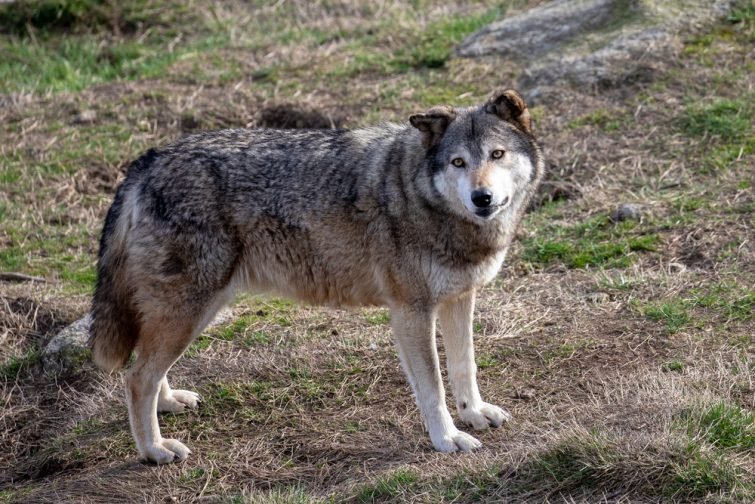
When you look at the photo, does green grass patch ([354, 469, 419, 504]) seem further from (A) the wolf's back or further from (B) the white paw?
(A) the wolf's back

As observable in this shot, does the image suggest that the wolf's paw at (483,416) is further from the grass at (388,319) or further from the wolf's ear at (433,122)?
the wolf's ear at (433,122)

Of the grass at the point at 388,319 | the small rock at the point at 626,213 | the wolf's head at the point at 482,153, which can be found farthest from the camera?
the small rock at the point at 626,213

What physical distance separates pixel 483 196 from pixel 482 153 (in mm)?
357

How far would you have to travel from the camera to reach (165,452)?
6480 millimetres

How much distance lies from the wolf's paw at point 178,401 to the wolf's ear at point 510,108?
2.79 m

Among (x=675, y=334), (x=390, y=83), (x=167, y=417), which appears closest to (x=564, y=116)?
(x=390, y=83)

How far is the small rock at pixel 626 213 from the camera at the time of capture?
873 centimetres

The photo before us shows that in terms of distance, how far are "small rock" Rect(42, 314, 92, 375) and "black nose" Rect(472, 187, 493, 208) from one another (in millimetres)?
3246

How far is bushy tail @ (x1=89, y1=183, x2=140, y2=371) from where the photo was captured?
647 centimetres

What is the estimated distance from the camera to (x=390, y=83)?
1168cm

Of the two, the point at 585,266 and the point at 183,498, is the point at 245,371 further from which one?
the point at 585,266

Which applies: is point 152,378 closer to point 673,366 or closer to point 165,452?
point 165,452

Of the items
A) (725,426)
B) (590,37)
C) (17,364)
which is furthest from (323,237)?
(590,37)

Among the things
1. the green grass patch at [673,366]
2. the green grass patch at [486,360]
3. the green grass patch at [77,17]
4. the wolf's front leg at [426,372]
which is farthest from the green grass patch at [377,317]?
the green grass patch at [77,17]
